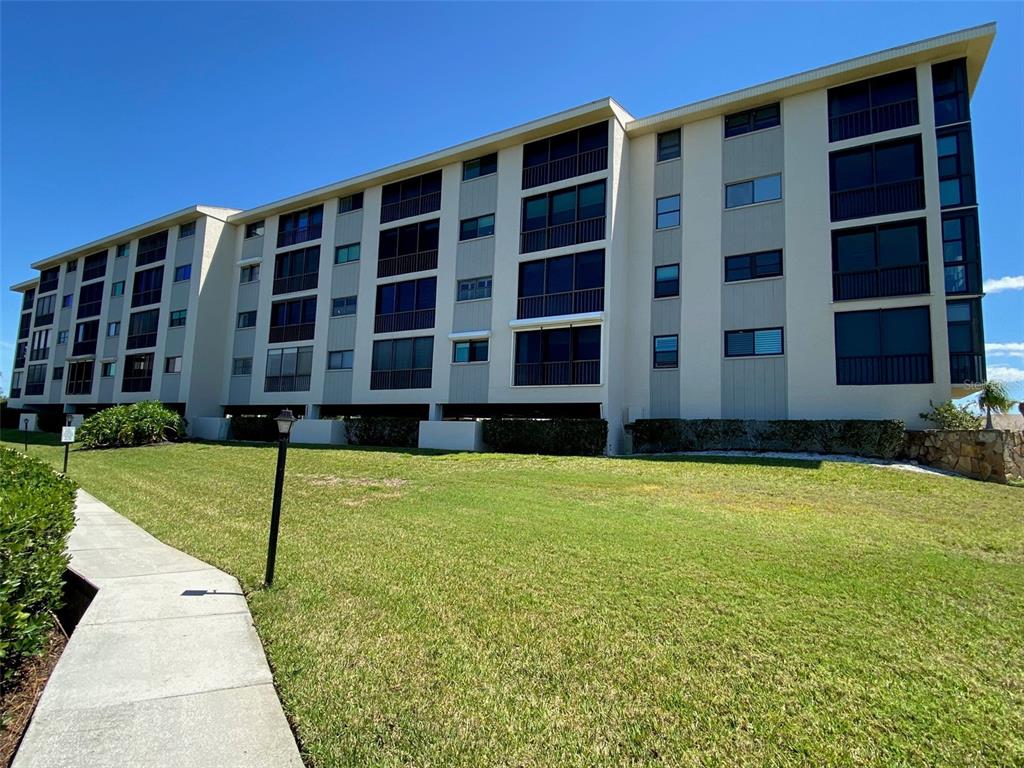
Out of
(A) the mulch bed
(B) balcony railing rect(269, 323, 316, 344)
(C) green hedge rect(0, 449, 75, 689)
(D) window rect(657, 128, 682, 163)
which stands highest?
(D) window rect(657, 128, 682, 163)

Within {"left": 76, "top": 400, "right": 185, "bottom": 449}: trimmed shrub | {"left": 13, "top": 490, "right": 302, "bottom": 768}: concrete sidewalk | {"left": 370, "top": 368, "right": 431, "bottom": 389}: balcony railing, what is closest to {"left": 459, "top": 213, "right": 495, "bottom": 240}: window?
{"left": 370, "top": 368, "right": 431, "bottom": 389}: balcony railing

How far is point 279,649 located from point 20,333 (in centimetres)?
5983

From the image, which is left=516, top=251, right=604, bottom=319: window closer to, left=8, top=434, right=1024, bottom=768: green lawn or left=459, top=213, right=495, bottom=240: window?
→ left=459, top=213, right=495, bottom=240: window

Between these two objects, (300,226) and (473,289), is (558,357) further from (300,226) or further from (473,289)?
(300,226)

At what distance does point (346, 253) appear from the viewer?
28.5m

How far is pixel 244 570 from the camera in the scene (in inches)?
247

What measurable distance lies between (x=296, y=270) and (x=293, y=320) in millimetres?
2712

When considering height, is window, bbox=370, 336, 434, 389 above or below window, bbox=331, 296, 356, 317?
below

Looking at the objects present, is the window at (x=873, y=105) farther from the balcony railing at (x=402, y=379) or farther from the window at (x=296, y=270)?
the window at (x=296, y=270)

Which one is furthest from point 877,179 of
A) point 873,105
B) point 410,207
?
point 410,207

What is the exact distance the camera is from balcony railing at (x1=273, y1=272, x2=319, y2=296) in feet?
96.5

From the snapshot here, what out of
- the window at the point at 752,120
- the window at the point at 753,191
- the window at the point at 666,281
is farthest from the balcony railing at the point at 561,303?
the window at the point at 752,120

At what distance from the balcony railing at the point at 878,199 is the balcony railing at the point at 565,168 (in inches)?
314

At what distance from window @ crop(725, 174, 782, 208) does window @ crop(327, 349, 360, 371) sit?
17627mm
